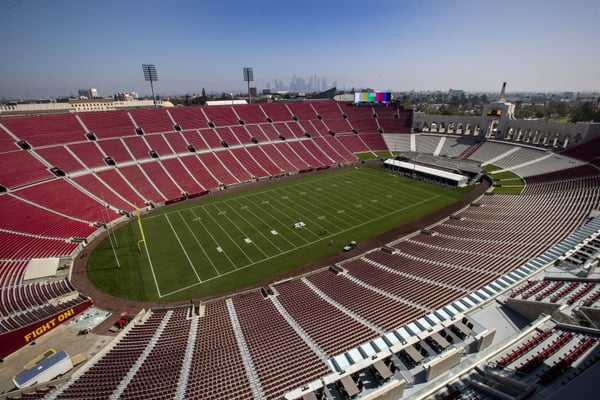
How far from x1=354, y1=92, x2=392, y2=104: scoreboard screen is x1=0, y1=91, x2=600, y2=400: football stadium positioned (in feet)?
95.3

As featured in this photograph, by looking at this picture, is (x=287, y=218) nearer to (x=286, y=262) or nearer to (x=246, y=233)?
(x=246, y=233)

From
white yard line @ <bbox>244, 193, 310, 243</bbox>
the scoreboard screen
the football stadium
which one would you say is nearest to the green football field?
white yard line @ <bbox>244, 193, 310, 243</bbox>

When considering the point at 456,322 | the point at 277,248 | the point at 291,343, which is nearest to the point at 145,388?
the point at 291,343

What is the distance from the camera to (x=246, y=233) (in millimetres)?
39000

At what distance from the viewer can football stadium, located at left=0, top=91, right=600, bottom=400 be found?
1516cm

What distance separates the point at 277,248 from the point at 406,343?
21643 mm

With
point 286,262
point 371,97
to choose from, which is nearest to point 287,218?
point 286,262

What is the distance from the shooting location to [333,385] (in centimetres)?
1436

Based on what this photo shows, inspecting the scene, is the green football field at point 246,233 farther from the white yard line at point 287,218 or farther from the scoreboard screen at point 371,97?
the scoreboard screen at point 371,97

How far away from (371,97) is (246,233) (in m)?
73.2

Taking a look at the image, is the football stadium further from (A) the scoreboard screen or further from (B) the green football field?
(A) the scoreboard screen

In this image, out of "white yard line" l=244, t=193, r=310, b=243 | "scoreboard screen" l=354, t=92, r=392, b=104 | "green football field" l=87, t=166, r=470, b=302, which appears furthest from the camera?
"scoreboard screen" l=354, t=92, r=392, b=104

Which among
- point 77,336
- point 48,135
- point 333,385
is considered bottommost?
point 77,336

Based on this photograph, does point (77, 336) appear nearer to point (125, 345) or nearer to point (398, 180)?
point (125, 345)
